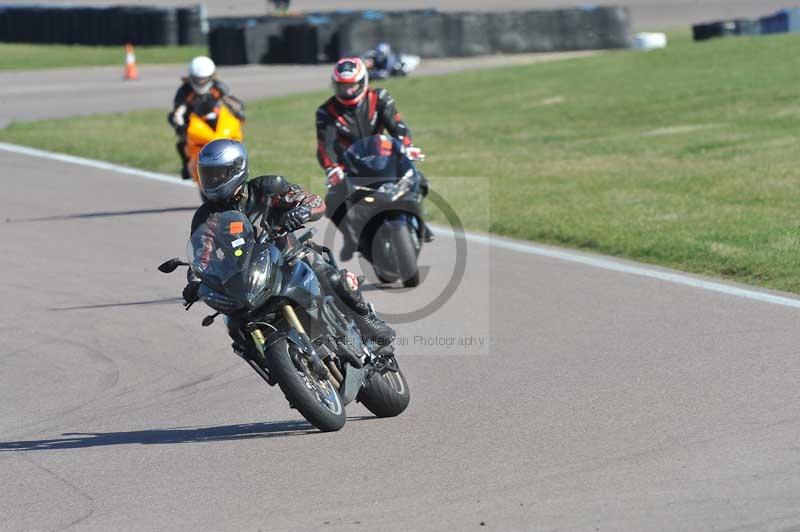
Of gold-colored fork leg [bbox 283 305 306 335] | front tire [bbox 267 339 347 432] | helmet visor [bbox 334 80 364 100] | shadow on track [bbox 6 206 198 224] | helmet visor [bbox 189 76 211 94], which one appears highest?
helmet visor [bbox 334 80 364 100]

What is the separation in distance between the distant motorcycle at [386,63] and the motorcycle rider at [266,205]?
2385 centimetres

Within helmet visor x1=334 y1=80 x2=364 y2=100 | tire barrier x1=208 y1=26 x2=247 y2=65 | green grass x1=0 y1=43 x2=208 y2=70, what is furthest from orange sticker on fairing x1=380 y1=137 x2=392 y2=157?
green grass x1=0 y1=43 x2=208 y2=70

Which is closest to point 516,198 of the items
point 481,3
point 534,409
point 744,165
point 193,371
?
point 744,165

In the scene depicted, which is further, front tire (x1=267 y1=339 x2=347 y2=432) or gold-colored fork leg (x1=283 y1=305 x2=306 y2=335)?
gold-colored fork leg (x1=283 y1=305 x2=306 y2=335)

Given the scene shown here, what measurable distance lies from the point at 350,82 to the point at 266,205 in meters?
4.21

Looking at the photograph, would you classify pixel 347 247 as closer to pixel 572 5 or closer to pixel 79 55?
pixel 79 55

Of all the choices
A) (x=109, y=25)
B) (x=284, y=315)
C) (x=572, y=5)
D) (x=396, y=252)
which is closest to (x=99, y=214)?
(x=396, y=252)

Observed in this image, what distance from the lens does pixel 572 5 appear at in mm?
49188

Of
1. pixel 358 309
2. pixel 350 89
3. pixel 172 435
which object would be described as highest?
pixel 350 89

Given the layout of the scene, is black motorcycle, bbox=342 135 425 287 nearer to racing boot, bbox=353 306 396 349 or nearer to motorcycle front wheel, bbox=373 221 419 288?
motorcycle front wheel, bbox=373 221 419 288

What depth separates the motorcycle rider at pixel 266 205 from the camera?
7223 millimetres

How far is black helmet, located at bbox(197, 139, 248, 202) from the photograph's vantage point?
23.7 ft

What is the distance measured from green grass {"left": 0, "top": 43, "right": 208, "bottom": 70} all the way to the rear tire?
32585 millimetres

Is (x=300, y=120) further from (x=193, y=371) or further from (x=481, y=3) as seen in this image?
(x=481, y=3)
